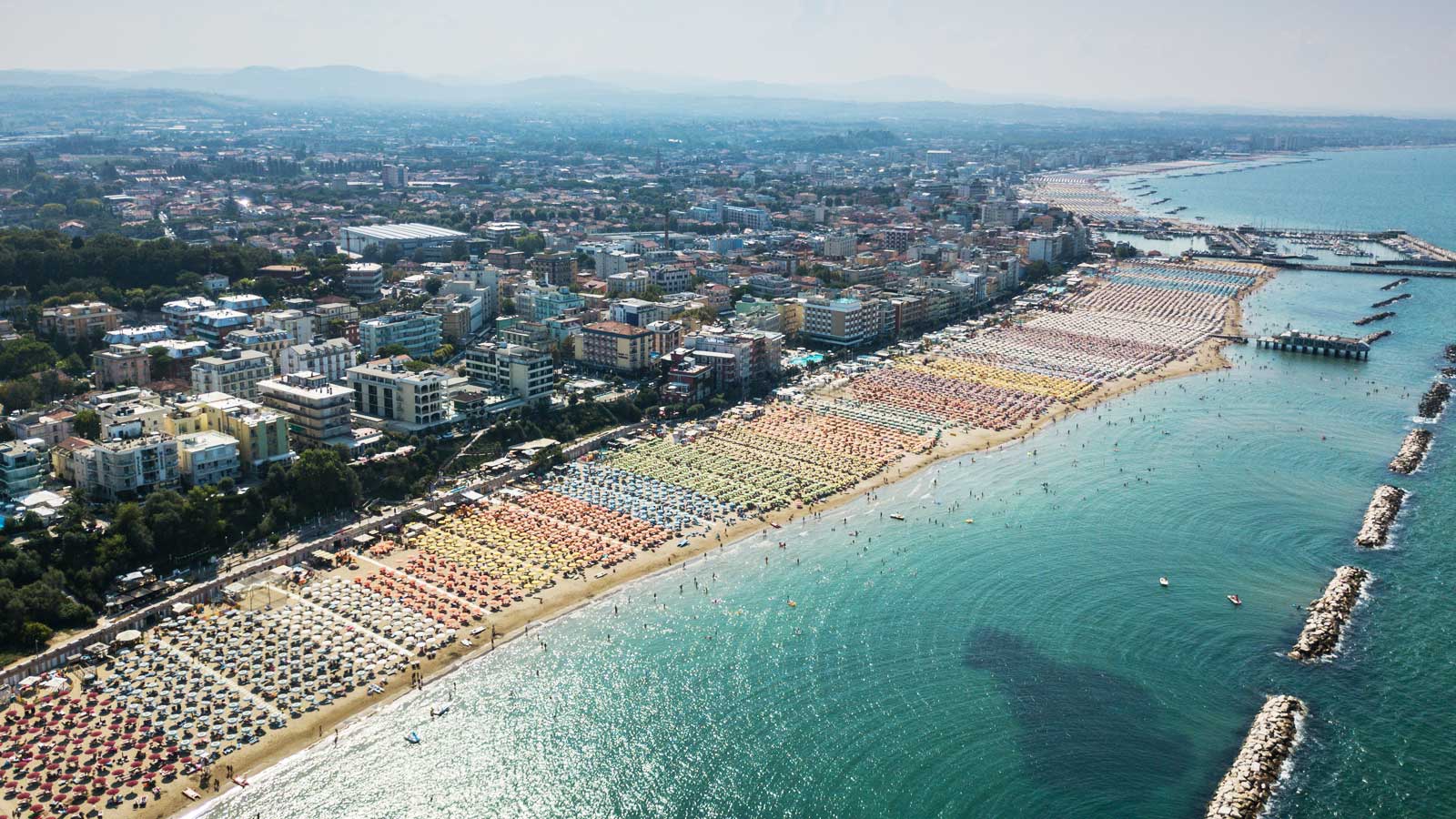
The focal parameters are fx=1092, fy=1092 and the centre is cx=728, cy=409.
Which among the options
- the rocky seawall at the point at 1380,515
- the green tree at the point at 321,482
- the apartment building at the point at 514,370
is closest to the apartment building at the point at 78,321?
the apartment building at the point at 514,370

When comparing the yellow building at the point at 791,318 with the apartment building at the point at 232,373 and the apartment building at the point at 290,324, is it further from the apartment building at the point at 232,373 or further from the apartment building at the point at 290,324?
the apartment building at the point at 232,373

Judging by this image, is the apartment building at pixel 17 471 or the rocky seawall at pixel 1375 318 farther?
the rocky seawall at pixel 1375 318

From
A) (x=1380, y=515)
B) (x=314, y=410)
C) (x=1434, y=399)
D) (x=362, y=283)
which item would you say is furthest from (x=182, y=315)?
(x=1434, y=399)

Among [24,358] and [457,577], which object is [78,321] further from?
[457,577]

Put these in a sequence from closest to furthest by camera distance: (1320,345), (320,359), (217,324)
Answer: (320,359)
(217,324)
(1320,345)

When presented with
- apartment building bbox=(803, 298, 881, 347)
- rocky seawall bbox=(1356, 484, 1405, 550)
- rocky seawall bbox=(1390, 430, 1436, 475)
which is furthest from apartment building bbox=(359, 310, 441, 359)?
rocky seawall bbox=(1390, 430, 1436, 475)

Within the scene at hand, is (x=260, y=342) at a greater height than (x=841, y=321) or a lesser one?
greater
